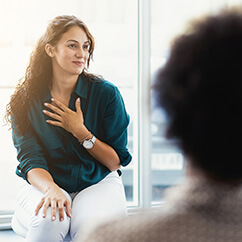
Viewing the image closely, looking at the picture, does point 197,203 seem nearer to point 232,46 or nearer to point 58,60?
point 232,46

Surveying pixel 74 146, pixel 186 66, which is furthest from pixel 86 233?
pixel 74 146

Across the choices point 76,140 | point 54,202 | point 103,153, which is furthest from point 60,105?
point 54,202

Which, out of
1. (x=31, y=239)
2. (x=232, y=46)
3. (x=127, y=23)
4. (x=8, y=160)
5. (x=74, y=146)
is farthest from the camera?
(x=127, y=23)

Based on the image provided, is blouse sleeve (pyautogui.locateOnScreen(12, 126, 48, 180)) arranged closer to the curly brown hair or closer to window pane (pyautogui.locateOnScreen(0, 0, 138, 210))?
the curly brown hair

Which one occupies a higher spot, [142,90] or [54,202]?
[142,90]

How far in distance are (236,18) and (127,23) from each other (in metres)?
1.90

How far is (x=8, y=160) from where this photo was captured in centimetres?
209

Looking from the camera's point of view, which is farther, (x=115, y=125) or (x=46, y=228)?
(x=115, y=125)

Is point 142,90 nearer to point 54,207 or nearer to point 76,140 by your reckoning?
point 76,140

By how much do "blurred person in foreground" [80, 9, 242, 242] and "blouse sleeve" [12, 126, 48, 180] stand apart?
100cm

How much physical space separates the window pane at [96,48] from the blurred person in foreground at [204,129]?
173cm

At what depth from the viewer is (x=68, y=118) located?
145 centimetres

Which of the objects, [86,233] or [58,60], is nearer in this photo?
[86,233]

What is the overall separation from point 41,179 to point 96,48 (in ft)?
3.63
